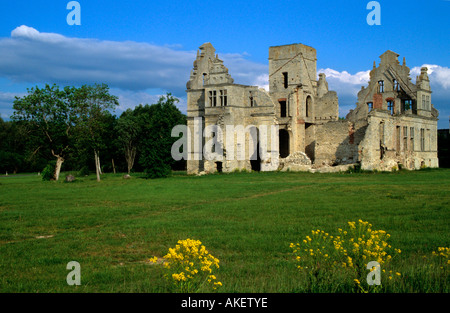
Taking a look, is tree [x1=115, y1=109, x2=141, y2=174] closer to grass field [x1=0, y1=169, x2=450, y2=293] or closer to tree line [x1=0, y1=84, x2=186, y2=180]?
tree line [x1=0, y1=84, x2=186, y2=180]

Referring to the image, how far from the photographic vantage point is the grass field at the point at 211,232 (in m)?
9.59

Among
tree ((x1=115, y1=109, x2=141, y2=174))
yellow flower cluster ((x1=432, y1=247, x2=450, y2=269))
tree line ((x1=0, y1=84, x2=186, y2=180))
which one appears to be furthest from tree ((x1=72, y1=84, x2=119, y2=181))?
yellow flower cluster ((x1=432, y1=247, x2=450, y2=269))

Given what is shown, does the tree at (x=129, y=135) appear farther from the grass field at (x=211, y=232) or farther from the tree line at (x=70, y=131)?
the grass field at (x=211, y=232)

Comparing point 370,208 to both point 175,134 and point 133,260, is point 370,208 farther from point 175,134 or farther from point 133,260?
point 175,134

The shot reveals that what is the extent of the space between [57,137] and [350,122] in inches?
1245

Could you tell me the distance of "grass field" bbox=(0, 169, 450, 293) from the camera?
31.4ft

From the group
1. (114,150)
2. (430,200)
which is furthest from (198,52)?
(430,200)

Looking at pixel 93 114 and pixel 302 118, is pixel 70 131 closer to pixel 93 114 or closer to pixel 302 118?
pixel 93 114

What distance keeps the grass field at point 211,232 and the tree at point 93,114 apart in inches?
812

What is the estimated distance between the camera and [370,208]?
771 inches

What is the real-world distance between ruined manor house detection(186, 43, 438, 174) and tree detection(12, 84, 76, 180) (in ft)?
45.5

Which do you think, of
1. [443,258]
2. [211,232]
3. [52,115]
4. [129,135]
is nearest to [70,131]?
[52,115]

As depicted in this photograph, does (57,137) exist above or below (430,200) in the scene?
above

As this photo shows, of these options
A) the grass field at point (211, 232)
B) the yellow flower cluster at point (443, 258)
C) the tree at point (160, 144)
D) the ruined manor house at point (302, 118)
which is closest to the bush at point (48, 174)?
the tree at point (160, 144)
